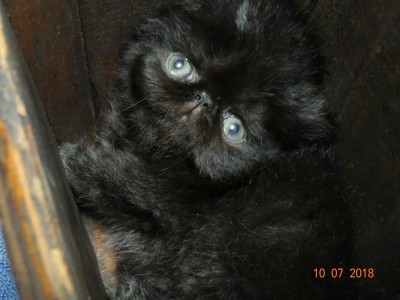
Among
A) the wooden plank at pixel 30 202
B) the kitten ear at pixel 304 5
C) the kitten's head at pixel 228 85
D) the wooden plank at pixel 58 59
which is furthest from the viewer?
the kitten ear at pixel 304 5

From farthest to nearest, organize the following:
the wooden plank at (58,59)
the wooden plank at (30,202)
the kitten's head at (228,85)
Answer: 1. the kitten's head at (228,85)
2. the wooden plank at (58,59)
3. the wooden plank at (30,202)

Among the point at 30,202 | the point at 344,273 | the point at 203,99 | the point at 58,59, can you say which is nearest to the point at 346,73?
the point at 203,99

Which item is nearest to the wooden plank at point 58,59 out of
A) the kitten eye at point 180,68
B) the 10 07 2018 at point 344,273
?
the kitten eye at point 180,68

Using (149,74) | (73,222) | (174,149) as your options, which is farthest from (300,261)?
(73,222)

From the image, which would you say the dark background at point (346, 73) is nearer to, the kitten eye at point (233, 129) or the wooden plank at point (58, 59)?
the wooden plank at point (58, 59)

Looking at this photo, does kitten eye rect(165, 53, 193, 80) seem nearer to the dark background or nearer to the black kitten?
the black kitten

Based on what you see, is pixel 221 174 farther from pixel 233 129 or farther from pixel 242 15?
pixel 242 15
